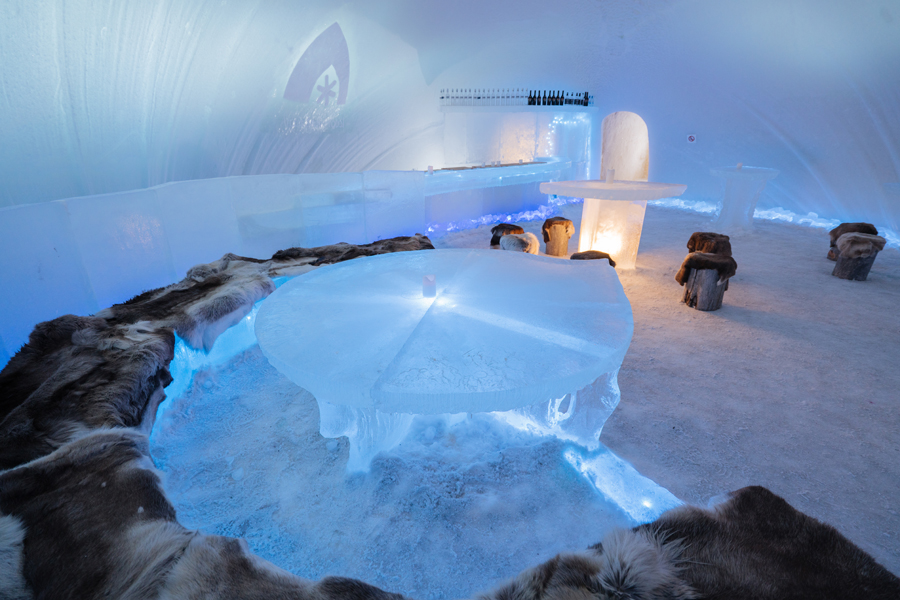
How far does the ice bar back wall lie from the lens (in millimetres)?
3982

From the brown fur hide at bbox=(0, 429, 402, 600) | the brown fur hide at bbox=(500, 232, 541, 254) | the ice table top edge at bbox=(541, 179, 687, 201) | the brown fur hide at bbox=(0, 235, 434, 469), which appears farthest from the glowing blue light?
the ice table top edge at bbox=(541, 179, 687, 201)

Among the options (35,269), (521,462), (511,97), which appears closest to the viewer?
(521,462)

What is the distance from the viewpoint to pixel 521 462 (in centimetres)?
257

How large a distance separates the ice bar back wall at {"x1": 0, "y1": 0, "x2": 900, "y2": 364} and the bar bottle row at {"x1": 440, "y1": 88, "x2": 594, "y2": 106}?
0.68 ft

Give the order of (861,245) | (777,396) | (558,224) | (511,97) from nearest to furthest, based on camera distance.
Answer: (777,396) → (861,245) → (558,224) → (511,97)

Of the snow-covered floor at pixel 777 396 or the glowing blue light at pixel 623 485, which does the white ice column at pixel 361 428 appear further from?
the snow-covered floor at pixel 777 396

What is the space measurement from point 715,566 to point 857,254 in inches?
232

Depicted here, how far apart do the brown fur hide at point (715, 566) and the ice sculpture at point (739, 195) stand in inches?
296

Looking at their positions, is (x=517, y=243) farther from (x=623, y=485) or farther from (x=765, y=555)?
(x=765, y=555)

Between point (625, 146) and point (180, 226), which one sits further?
point (625, 146)

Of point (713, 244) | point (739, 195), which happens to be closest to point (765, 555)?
point (713, 244)

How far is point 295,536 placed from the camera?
2.12 meters

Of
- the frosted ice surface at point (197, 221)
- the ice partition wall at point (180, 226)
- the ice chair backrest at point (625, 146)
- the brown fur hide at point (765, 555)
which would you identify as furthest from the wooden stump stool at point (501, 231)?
the ice chair backrest at point (625, 146)

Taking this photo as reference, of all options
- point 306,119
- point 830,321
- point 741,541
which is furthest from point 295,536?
point 306,119
